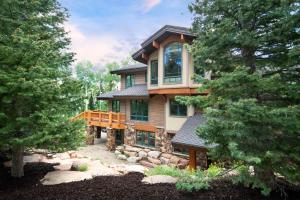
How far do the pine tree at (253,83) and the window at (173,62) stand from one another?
11.2 m

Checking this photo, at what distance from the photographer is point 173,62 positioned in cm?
1891

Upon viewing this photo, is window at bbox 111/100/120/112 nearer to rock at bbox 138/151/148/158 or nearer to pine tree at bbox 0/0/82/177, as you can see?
rock at bbox 138/151/148/158

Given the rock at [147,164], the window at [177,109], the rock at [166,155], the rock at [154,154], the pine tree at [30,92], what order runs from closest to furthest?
the pine tree at [30,92]
the rock at [147,164]
the rock at [166,155]
the window at [177,109]
the rock at [154,154]

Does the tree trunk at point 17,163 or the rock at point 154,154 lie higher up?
the tree trunk at point 17,163

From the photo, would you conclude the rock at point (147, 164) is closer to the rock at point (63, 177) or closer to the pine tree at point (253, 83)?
the rock at point (63, 177)

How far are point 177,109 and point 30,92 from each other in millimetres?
13964

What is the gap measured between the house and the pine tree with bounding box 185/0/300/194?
751cm

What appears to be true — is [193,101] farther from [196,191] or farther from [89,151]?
[89,151]

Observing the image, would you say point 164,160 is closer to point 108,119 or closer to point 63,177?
point 108,119

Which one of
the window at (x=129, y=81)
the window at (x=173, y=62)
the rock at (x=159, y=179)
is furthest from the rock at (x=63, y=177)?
the window at (x=129, y=81)

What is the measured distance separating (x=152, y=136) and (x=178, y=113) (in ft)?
12.4

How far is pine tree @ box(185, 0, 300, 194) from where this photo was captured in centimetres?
534

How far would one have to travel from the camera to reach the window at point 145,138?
22234mm

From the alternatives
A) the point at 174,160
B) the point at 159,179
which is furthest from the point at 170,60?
the point at 159,179
